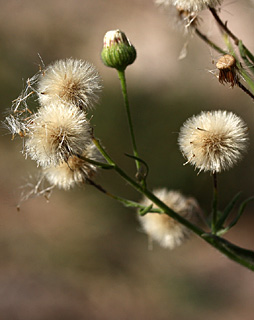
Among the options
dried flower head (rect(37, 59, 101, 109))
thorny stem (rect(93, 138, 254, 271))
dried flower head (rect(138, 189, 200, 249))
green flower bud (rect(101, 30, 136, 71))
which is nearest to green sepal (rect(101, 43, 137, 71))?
green flower bud (rect(101, 30, 136, 71))

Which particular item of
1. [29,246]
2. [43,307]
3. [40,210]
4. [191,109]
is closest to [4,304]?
[43,307]

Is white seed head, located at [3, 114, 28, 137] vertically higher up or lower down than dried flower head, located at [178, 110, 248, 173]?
higher up

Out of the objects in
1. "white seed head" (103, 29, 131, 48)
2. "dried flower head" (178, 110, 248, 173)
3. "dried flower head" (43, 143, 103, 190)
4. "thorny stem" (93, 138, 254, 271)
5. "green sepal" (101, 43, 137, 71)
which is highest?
"white seed head" (103, 29, 131, 48)

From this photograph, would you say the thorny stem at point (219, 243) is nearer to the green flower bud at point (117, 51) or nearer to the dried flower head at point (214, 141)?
the dried flower head at point (214, 141)

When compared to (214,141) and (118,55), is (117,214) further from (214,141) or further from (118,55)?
(214,141)

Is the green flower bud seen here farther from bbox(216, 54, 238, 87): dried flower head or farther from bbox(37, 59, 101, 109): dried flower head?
bbox(216, 54, 238, 87): dried flower head
